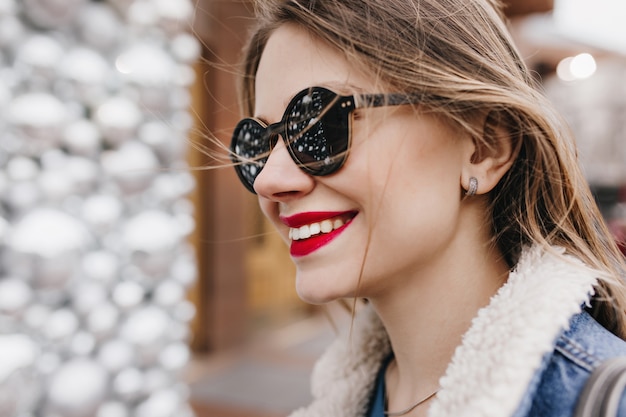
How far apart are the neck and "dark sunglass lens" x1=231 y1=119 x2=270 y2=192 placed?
290 millimetres

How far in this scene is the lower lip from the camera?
2.61 feet

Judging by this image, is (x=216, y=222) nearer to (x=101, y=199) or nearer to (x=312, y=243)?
(x=101, y=199)

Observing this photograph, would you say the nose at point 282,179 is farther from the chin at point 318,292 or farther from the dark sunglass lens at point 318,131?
the chin at point 318,292

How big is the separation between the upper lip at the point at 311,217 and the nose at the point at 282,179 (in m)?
0.03

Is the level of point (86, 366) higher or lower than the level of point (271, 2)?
lower

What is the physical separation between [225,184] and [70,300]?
2774mm

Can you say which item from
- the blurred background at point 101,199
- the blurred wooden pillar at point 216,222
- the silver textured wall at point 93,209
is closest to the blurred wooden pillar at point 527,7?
the blurred background at point 101,199

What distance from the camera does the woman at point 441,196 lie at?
710mm

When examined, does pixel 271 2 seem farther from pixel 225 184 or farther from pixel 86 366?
pixel 225 184

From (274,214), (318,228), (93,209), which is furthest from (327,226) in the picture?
(93,209)

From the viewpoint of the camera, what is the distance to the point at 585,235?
0.85 m

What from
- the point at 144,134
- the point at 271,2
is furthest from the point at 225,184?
the point at 271,2

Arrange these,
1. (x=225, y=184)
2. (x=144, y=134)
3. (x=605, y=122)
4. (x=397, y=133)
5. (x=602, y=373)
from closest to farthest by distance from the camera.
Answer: (x=602, y=373)
(x=397, y=133)
(x=144, y=134)
(x=225, y=184)
(x=605, y=122)

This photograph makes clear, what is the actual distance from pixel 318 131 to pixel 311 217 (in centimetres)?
12
